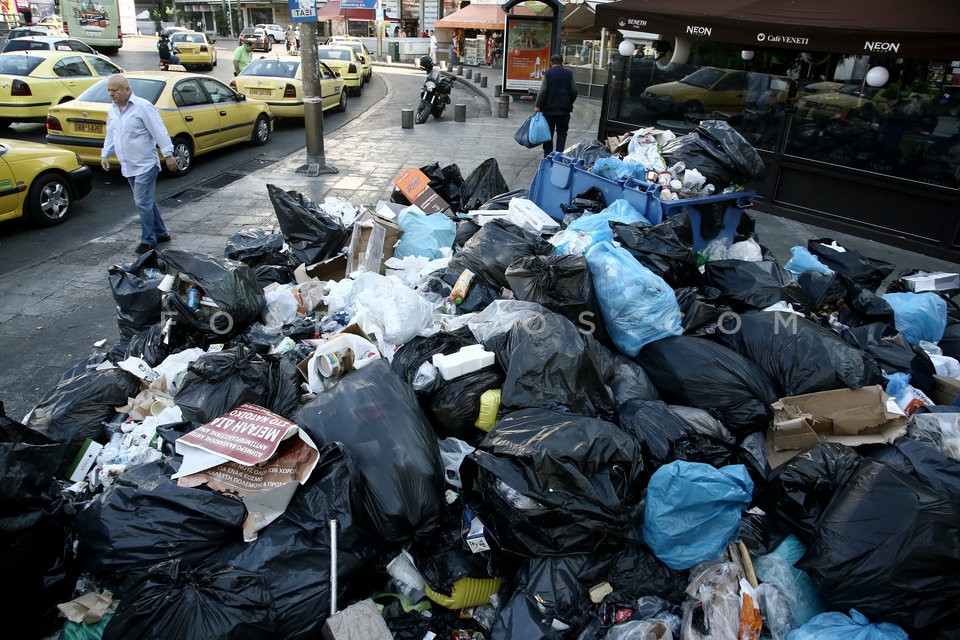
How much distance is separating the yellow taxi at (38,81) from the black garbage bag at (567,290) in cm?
1069

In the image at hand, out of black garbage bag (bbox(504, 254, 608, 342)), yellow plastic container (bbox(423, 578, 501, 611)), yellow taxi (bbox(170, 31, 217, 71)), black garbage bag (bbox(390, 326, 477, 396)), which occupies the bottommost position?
yellow plastic container (bbox(423, 578, 501, 611))

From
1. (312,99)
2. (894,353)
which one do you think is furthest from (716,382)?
(312,99)

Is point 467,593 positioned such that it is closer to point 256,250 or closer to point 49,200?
point 256,250

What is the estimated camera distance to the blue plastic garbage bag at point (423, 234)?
5.19m

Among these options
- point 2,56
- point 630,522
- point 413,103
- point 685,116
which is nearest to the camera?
point 630,522

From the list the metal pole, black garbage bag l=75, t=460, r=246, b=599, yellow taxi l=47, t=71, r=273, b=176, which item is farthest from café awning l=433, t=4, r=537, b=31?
black garbage bag l=75, t=460, r=246, b=599

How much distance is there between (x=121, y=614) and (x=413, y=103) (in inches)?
652

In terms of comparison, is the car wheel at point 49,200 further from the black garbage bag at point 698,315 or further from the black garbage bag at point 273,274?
the black garbage bag at point 698,315

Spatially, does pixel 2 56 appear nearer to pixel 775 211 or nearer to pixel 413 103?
pixel 413 103

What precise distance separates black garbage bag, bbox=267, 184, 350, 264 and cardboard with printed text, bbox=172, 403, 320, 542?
2.61 meters

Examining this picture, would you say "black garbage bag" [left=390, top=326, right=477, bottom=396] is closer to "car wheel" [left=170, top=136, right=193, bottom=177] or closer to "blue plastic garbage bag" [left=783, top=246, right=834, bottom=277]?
"blue plastic garbage bag" [left=783, top=246, right=834, bottom=277]

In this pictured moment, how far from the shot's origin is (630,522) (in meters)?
2.56

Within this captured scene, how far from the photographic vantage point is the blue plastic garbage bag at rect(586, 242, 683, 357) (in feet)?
11.7

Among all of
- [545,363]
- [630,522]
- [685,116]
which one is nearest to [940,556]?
[630,522]
